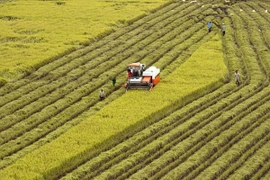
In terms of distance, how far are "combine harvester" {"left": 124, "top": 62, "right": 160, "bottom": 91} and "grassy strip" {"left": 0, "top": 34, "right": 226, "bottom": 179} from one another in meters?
0.74

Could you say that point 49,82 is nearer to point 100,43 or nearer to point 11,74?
point 11,74

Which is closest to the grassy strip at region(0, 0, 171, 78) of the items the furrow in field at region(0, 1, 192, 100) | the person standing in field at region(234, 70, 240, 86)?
the furrow in field at region(0, 1, 192, 100)

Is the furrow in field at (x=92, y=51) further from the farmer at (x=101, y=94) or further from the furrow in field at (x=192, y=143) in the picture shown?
the furrow in field at (x=192, y=143)

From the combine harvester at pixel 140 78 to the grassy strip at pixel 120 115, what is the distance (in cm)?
74

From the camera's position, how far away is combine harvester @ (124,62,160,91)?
36844 millimetres

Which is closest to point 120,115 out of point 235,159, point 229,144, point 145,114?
point 145,114

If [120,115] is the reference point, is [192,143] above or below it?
above

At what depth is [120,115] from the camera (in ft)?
106

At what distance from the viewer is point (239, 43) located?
50562 mm

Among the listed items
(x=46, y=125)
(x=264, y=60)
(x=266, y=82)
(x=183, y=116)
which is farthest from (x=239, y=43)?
(x=46, y=125)

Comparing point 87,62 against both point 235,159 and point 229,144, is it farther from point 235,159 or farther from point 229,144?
point 235,159

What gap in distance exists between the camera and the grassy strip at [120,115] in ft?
84.1

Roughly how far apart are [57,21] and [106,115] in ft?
104

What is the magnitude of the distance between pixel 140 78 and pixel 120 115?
5704 millimetres
